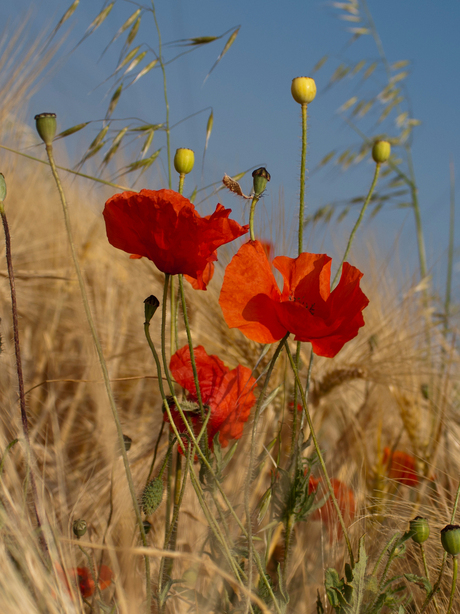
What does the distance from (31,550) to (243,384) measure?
27cm

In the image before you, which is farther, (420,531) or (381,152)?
(381,152)

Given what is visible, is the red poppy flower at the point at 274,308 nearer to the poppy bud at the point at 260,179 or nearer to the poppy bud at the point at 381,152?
the poppy bud at the point at 260,179

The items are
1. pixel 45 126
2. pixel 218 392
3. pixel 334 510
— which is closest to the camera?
pixel 45 126

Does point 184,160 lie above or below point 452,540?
above

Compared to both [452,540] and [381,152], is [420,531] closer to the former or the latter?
[452,540]

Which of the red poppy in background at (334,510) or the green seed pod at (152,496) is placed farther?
the red poppy in background at (334,510)

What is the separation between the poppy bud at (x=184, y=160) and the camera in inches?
22.8

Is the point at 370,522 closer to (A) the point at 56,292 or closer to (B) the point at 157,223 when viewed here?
(B) the point at 157,223

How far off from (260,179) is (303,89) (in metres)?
0.11

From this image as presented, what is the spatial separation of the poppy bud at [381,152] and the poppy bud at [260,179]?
17 cm

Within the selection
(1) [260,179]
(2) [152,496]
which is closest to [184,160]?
(1) [260,179]

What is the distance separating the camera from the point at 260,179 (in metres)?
0.56

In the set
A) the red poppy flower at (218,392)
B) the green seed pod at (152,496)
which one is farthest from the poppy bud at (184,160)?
the green seed pod at (152,496)

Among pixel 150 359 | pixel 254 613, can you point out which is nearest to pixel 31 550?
pixel 254 613
